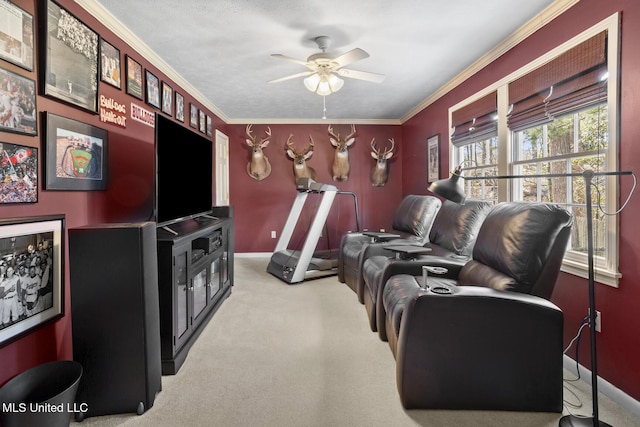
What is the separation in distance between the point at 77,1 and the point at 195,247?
6.07 ft

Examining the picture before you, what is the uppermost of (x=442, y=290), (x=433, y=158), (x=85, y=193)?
(x=433, y=158)

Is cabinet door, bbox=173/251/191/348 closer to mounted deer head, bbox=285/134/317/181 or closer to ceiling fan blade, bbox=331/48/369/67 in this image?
ceiling fan blade, bbox=331/48/369/67

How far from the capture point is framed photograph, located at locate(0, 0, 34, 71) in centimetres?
155

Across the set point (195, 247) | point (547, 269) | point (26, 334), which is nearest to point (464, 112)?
point (547, 269)

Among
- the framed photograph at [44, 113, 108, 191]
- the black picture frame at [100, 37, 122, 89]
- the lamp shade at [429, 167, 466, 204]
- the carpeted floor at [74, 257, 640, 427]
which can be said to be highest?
→ the black picture frame at [100, 37, 122, 89]

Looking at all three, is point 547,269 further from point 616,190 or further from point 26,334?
point 26,334

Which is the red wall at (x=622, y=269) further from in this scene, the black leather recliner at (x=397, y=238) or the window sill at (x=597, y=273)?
the black leather recliner at (x=397, y=238)

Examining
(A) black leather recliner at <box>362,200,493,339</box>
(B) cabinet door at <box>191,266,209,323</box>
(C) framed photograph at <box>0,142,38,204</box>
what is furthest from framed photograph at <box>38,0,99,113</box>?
(A) black leather recliner at <box>362,200,493,339</box>

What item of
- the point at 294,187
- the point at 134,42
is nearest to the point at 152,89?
the point at 134,42

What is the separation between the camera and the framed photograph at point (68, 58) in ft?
5.85

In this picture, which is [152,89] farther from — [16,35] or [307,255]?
[307,255]

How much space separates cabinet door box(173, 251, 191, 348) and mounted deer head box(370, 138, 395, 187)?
4.13 m

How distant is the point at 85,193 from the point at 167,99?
1611 mm

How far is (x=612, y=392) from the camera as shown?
5.97 feet
